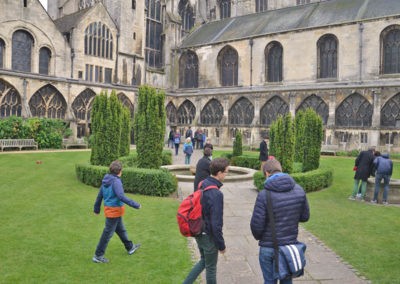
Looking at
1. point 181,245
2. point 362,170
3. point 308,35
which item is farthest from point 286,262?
point 308,35

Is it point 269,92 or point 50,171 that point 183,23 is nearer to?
point 269,92

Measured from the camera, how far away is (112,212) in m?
6.55

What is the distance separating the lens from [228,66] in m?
42.8

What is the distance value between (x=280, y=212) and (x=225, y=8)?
51.3 metres

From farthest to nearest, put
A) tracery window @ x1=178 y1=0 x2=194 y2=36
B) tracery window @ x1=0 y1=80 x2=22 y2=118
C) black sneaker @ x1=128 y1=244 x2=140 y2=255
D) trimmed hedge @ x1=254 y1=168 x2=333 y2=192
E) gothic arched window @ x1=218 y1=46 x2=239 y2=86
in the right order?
tracery window @ x1=178 y1=0 x2=194 y2=36 < gothic arched window @ x1=218 y1=46 x2=239 y2=86 < tracery window @ x1=0 y1=80 x2=22 y2=118 < trimmed hedge @ x1=254 y1=168 x2=333 y2=192 < black sneaker @ x1=128 y1=244 x2=140 y2=255

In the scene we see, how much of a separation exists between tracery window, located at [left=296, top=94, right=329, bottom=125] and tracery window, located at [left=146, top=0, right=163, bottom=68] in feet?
69.3

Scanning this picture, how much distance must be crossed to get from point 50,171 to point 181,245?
11.3 meters

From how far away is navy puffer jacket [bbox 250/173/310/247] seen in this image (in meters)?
4.23

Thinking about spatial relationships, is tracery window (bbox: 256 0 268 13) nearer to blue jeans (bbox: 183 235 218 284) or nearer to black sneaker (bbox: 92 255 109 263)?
black sneaker (bbox: 92 255 109 263)

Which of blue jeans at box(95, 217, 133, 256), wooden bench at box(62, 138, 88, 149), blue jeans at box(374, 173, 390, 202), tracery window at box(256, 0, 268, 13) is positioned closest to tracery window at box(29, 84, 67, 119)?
wooden bench at box(62, 138, 88, 149)

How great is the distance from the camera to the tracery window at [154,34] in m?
47.8

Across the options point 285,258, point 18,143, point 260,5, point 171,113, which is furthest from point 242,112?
point 285,258

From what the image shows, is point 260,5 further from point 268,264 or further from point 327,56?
point 268,264

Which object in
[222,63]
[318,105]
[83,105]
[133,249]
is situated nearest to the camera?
[133,249]
